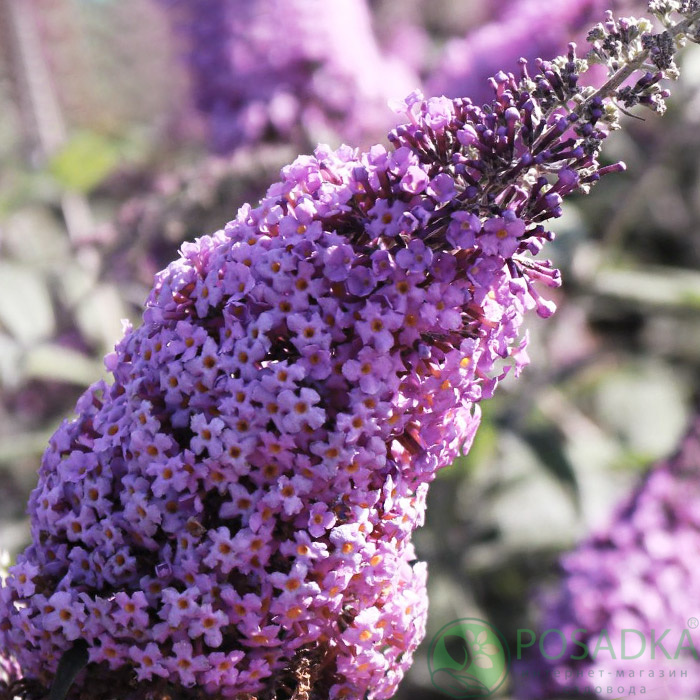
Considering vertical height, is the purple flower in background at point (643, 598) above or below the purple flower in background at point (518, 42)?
below

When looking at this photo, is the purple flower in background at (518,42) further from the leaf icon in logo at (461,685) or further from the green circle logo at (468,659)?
the leaf icon in logo at (461,685)

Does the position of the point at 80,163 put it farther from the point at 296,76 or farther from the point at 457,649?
the point at 457,649

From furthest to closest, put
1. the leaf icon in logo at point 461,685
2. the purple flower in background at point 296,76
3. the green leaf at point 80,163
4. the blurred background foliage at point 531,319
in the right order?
the purple flower in background at point 296,76 < the green leaf at point 80,163 < the blurred background foliage at point 531,319 < the leaf icon in logo at point 461,685

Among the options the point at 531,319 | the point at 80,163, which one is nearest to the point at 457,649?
the point at 531,319

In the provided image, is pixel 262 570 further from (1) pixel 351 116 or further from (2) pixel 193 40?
(2) pixel 193 40

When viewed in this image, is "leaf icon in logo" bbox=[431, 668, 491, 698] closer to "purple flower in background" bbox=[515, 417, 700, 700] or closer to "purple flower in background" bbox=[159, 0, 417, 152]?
"purple flower in background" bbox=[515, 417, 700, 700]

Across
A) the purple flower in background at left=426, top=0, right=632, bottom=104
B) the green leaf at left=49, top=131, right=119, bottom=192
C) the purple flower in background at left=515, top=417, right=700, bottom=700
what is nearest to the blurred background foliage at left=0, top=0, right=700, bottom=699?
the green leaf at left=49, top=131, right=119, bottom=192

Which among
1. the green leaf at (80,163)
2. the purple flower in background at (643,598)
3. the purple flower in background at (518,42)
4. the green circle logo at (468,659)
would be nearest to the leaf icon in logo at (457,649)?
the green circle logo at (468,659)
